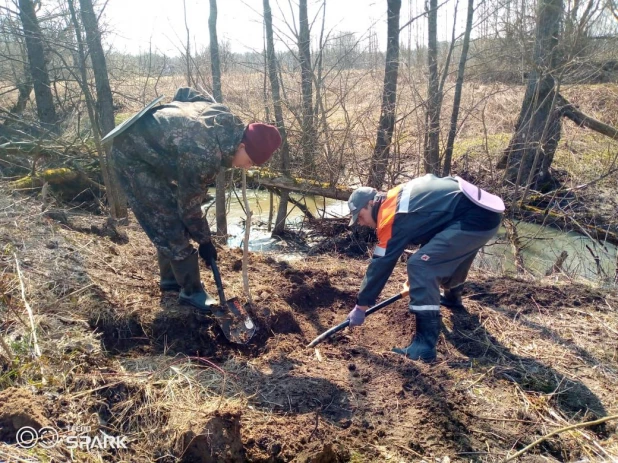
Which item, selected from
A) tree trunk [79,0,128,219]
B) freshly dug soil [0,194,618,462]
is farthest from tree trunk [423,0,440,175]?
tree trunk [79,0,128,219]

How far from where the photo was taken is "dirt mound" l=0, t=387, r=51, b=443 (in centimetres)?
249

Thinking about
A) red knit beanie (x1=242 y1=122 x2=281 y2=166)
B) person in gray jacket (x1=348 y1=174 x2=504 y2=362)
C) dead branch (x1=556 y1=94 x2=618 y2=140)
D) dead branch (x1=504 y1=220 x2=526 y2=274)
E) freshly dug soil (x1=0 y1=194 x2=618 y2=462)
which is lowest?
dead branch (x1=504 y1=220 x2=526 y2=274)

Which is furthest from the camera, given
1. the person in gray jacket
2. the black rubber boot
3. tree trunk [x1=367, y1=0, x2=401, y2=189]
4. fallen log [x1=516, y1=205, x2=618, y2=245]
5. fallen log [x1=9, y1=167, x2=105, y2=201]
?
tree trunk [x1=367, y1=0, x2=401, y2=189]

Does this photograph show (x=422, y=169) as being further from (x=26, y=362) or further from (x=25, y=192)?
(x=26, y=362)

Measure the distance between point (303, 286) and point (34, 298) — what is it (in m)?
2.52

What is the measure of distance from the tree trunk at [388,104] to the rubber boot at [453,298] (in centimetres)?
366

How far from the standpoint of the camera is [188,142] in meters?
3.71

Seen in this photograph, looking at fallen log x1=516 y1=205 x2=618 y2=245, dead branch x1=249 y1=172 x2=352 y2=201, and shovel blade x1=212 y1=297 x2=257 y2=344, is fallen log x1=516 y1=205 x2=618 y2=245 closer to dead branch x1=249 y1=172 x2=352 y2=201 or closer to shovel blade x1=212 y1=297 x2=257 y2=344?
dead branch x1=249 y1=172 x2=352 y2=201

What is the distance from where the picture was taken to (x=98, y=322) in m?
3.97

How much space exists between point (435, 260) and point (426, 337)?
2.00ft

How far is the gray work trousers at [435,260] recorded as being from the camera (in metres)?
3.74

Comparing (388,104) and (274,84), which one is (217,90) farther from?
(388,104)

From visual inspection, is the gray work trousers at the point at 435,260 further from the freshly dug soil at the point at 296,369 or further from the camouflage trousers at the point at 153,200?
the camouflage trousers at the point at 153,200

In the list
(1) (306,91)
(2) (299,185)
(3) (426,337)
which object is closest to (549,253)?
(2) (299,185)
